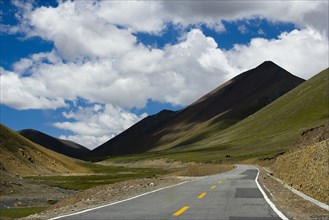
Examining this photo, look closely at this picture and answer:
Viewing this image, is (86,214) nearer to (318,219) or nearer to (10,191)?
(318,219)

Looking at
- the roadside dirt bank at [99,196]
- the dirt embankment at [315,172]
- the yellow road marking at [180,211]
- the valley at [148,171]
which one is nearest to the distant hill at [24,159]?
the valley at [148,171]

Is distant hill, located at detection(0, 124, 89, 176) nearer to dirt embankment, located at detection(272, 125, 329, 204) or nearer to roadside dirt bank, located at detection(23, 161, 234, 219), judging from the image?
roadside dirt bank, located at detection(23, 161, 234, 219)

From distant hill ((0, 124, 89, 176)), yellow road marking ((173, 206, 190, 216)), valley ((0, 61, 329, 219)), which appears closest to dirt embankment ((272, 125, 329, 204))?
valley ((0, 61, 329, 219))

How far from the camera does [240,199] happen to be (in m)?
20.4

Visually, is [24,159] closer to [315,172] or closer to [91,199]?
[91,199]

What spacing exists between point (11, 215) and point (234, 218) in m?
20.7

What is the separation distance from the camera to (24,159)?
3455 inches

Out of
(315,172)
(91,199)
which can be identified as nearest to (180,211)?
(91,199)

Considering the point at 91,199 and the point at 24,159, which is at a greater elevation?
the point at 24,159

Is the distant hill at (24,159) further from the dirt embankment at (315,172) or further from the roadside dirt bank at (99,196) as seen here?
the dirt embankment at (315,172)

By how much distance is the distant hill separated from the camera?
8084cm

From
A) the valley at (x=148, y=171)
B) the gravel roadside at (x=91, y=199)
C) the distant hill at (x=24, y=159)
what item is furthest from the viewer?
the distant hill at (x=24, y=159)

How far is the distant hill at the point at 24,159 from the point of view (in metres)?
80.8

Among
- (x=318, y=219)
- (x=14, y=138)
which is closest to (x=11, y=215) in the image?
(x=318, y=219)
